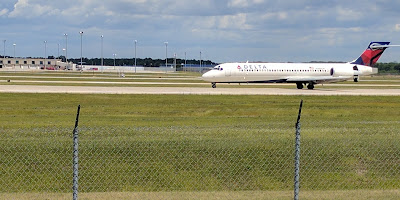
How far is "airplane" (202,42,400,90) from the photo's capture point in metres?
58.8

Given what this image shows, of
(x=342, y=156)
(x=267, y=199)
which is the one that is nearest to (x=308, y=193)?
(x=267, y=199)

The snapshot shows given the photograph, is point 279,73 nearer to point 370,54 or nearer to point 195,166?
point 370,54

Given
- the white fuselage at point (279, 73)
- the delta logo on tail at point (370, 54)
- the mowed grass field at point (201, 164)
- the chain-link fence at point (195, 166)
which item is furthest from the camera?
the delta logo on tail at point (370, 54)

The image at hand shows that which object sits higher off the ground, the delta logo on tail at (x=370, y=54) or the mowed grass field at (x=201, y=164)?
the delta logo on tail at (x=370, y=54)

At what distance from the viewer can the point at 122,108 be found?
33.2 meters

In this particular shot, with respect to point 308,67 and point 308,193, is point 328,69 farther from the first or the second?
point 308,193

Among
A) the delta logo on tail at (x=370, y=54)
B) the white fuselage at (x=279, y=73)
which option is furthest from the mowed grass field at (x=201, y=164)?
the delta logo on tail at (x=370, y=54)

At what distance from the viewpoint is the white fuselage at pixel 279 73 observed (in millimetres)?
58750

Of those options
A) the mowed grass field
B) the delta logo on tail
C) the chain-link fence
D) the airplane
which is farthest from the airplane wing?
→ the chain-link fence

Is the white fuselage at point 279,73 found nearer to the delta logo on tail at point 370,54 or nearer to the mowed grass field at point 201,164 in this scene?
the delta logo on tail at point 370,54

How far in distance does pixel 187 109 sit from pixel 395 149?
1753 centimetres

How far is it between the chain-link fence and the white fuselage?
133 ft

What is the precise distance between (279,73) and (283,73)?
1.51ft

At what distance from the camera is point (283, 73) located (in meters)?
60.1
